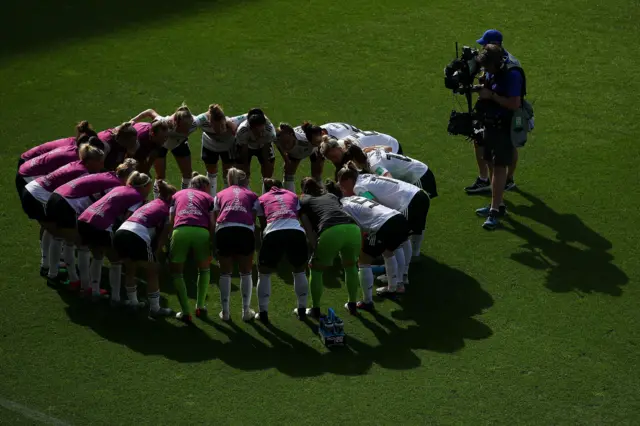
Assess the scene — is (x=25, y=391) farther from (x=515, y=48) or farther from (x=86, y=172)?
(x=515, y=48)

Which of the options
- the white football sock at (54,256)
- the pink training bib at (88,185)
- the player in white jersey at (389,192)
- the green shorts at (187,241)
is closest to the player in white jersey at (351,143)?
the player in white jersey at (389,192)

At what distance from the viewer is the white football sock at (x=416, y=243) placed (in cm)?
1255

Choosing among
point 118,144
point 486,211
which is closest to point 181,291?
point 118,144

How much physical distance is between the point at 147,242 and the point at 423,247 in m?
3.66

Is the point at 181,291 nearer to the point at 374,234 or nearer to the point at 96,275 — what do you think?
the point at 96,275

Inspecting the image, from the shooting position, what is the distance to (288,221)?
1112 centimetres

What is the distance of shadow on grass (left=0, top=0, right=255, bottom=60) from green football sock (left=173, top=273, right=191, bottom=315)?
8776 millimetres

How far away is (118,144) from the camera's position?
12.8m

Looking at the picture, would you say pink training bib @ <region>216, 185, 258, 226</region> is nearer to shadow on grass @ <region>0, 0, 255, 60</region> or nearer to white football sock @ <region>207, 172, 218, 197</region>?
white football sock @ <region>207, 172, 218, 197</region>

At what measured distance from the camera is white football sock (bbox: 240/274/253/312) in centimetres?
1123

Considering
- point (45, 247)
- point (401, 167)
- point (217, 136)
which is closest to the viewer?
point (45, 247)

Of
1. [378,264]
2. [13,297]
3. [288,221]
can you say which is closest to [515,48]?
[378,264]

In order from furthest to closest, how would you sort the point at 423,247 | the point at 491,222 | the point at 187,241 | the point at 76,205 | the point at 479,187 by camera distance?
the point at 479,187, the point at 491,222, the point at 423,247, the point at 76,205, the point at 187,241

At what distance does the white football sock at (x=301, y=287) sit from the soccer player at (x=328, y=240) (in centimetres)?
6
